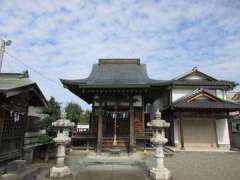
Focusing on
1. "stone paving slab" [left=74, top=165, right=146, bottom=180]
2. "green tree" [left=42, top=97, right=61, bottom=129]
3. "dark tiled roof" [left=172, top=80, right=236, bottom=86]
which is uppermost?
"dark tiled roof" [left=172, top=80, right=236, bottom=86]

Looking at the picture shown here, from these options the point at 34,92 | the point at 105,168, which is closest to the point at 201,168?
the point at 105,168

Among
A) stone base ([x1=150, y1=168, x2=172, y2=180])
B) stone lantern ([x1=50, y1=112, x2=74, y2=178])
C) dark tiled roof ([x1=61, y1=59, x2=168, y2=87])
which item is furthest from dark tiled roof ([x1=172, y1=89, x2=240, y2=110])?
stone lantern ([x1=50, y1=112, x2=74, y2=178])

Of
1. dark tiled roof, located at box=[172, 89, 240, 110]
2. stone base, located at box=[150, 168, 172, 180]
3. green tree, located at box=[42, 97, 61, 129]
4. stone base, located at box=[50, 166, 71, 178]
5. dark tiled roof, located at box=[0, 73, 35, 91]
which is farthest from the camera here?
dark tiled roof, located at box=[172, 89, 240, 110]

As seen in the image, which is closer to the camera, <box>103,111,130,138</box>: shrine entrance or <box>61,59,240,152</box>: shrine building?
<box>61,59,240,152</box>: shrine building

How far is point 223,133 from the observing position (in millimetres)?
17516

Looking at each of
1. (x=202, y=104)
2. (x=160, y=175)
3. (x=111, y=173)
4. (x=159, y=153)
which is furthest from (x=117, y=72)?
(x=160, y=175)

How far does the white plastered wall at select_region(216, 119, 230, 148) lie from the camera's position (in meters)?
17.2

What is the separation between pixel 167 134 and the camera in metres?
19.7

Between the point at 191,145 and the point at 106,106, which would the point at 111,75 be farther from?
the point at 191,145

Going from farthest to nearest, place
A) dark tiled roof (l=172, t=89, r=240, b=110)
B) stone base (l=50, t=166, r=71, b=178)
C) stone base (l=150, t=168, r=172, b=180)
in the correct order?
dark tiled roof (l=172, t=89, r=240, b=110)
stone base (l=50, t=166, r=71, b=178)
stone base (l=150, t=168, r=172, b=180)

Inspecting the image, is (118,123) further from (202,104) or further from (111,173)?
(202,104)

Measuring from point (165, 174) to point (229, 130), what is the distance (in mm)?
13411

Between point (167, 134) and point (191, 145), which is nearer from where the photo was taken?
point (191, 145)

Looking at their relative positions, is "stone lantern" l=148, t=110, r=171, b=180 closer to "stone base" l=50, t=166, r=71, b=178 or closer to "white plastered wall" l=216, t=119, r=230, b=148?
"stone base" l=50, t=166, r=71, b=178
